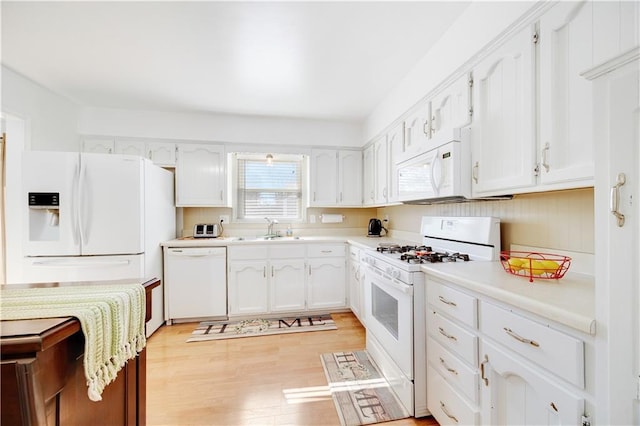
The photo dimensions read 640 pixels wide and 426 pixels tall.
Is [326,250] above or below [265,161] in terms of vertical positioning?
below

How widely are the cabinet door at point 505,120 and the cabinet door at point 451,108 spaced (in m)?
0.07

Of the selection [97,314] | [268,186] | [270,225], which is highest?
[268,186]

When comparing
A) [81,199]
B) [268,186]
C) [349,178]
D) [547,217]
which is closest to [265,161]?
[268,186]

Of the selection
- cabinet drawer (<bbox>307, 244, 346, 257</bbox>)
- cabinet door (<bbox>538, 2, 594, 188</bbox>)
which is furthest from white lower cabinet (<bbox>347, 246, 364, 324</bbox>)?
cabinet door (<bbox>538, 2, 594, 188</bbox>)

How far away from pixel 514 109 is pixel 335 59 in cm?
142

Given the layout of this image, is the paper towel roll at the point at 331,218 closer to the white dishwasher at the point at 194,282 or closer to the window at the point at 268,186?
the window at the point at 268,186

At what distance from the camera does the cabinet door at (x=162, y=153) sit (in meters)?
3.21

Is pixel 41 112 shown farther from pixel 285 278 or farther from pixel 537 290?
pixel 537 290

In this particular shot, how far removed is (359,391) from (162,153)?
3.30m

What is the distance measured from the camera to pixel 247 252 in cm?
307

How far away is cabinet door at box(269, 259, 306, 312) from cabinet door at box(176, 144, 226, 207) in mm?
1127

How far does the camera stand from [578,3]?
1.04 m

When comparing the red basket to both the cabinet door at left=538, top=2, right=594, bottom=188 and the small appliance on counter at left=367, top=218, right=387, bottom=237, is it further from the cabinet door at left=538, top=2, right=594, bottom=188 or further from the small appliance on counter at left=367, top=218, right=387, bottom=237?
the small appliance on counter at left=367, top=218, right=387, bottom=237

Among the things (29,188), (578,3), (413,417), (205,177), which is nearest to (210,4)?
(578,3)
